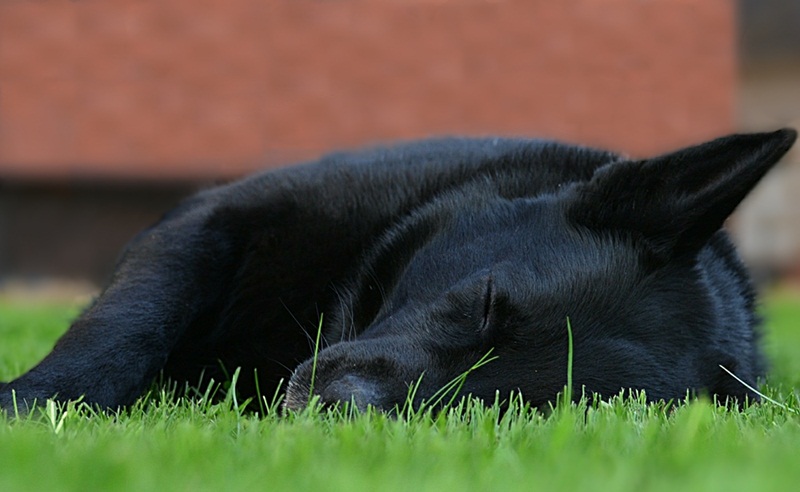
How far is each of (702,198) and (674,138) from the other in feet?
23.4

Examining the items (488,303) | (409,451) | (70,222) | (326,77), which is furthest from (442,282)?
(70,222)

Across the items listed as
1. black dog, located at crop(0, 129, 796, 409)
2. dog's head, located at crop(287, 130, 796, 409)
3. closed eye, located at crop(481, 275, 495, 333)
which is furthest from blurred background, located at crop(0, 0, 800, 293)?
closed eye, located at crop(481, 275, 495, 333)

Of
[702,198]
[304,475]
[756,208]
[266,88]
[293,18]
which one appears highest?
[293,18]

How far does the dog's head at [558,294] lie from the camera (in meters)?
1.94

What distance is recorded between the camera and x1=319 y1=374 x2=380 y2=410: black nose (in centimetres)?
173

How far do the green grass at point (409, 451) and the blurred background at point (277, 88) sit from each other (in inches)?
264

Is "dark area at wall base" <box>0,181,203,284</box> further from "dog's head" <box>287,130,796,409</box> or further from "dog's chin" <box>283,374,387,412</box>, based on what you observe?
"dog's chin" <box>283,374,387,412</box>

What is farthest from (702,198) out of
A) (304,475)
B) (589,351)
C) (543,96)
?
(543,96)

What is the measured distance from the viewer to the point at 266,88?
854 centimetres

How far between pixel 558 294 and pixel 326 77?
6746 millimetres

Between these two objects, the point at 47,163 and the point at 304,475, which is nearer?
the point at 304,475

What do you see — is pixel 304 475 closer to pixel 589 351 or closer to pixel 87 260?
pixel 589 351

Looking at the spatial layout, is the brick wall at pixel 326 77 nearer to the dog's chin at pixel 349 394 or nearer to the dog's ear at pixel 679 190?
the dog's ear at pixel 679 190

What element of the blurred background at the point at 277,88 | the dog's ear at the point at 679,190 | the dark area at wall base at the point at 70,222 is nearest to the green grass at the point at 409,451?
the dog's ear at the point at 679,190
